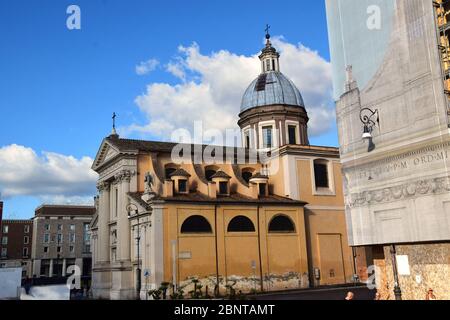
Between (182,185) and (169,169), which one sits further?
(169,169)

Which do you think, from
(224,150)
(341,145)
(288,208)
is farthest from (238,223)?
(341,145)

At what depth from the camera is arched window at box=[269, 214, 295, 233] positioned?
3253 cm

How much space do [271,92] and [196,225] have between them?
59.8 ft

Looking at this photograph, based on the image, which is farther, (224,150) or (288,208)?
(224,150)

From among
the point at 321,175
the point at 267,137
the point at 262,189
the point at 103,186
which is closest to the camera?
the point at 262,189

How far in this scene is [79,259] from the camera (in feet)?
203

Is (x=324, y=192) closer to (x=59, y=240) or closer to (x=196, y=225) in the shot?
(x=196, y=225)

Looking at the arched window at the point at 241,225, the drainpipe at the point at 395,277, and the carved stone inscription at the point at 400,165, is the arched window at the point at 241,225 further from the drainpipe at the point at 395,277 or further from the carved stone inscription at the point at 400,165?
the drainpipe at the point at 395,277

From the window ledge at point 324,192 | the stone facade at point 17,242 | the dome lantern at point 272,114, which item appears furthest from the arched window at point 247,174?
the stone facade at point 17,242

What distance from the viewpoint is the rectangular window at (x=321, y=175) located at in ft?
122

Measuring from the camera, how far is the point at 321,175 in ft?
123

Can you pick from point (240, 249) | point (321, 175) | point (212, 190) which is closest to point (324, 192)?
point (321, 175)

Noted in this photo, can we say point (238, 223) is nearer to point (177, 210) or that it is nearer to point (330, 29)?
point (177, 210)
